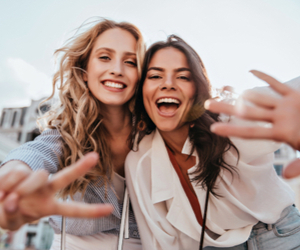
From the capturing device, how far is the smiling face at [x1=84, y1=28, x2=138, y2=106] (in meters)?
2.10

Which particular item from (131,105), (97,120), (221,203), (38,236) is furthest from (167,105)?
(38,236)

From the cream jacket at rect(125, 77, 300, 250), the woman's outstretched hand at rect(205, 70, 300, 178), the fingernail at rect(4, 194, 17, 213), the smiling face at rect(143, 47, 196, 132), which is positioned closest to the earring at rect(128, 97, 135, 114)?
the smiling face at rect(143, 47, 196, 132)

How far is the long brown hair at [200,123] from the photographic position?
1.84m

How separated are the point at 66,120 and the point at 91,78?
43 centimetres

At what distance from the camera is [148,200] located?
74.4 inches

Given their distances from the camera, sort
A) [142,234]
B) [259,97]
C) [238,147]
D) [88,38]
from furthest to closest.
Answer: [88,38], [142,234], [238,147], [259,97]

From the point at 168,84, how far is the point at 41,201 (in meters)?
1.46

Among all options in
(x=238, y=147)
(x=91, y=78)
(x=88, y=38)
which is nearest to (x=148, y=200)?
(x=238, y=147)

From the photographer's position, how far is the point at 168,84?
79.4 inches

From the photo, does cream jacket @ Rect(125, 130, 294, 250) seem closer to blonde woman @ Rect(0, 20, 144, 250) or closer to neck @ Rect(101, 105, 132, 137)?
blonde woman @ Rect(0, 20, 144, 250)

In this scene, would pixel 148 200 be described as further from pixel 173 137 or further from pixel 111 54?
pixel 111 54

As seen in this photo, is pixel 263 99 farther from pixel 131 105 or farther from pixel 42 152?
pixel 131 105

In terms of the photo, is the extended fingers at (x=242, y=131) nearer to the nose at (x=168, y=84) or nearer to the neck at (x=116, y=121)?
the nose at (x=168, y=84)

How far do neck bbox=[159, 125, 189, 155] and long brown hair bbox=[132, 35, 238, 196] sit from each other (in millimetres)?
85
